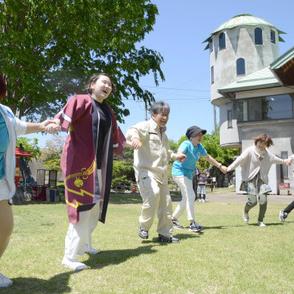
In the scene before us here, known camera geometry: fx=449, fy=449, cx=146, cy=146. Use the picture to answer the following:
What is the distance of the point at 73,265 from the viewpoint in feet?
15.0

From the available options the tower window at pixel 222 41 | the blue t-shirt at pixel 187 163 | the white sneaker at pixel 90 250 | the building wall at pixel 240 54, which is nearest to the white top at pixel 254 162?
the blue t-shirt at pixel 187 163

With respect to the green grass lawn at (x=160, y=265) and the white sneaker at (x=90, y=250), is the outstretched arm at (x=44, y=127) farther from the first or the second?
the white sneaker at (x=90, y=250)

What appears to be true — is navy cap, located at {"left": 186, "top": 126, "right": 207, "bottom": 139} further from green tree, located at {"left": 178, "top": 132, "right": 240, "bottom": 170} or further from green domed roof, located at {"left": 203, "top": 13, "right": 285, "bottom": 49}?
green tree, located at {"left": 178, "top": 132, "right": 240, "bottom": 170}

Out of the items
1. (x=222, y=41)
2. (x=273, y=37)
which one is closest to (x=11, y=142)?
(x=222, y=41)

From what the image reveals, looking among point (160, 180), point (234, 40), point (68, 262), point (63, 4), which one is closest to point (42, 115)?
point (63, 4)

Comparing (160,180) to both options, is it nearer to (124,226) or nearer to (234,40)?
(124,226)

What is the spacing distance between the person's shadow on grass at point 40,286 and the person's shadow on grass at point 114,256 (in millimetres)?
603

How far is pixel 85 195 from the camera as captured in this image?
4793mm

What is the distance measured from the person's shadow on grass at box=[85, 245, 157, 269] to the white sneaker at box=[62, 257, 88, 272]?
0.49 ft

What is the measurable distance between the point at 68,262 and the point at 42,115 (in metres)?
18.1

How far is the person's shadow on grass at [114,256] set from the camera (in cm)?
488

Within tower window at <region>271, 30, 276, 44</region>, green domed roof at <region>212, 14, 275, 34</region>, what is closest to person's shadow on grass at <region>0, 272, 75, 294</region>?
green domed roof at <region>212, 14, 275, 34</region>

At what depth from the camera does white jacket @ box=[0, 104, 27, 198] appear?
151 inches

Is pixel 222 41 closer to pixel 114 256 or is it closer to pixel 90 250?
pixel 90 250
